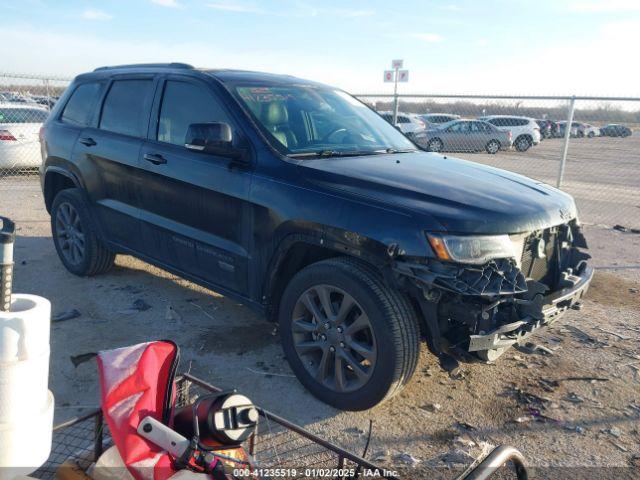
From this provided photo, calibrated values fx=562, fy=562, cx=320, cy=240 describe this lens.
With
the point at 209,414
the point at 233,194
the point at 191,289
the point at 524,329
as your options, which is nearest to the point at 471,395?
the point at 524,329

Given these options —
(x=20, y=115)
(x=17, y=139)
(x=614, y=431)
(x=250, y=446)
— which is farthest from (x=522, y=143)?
(x=250, y=446)

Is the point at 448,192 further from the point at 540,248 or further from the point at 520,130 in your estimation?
the point at 520,130

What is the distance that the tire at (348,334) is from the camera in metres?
2.96

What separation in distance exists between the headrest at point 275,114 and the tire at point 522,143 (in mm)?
20819

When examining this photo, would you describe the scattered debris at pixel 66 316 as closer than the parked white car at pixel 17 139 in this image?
Yes

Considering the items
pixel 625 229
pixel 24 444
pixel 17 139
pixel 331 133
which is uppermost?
pixel 331 133

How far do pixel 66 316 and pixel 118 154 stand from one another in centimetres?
135

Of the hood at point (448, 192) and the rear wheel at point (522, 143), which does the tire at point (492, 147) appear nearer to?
the rear wheel at point (522, 143)

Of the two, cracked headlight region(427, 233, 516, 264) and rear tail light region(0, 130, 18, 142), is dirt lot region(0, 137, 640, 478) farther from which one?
rear tail light region(0, 130, 18, 142)

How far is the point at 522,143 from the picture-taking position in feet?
77.2

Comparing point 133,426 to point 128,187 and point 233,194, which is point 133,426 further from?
point 128,187

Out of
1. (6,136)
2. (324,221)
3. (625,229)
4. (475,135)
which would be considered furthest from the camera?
Result: (475,135)

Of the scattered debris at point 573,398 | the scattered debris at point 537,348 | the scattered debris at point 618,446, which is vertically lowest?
the scattered debris at point 618,446

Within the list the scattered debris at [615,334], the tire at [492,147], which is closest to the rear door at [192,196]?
the scattered debris at [615,334]
